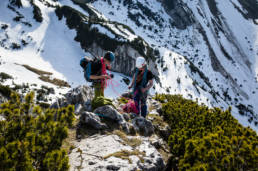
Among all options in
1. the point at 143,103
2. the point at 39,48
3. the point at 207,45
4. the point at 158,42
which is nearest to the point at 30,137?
the point at 143,103

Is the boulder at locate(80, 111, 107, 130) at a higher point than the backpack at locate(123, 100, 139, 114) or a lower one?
lower

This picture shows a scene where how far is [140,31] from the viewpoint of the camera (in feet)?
328

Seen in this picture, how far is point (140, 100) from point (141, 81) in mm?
936

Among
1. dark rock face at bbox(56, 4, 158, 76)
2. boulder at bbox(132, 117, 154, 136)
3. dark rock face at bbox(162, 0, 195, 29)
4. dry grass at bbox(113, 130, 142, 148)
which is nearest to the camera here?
dry grass at bbox(113, 130, 142, 148)

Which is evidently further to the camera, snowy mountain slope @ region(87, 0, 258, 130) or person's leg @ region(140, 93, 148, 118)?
snowy mountain slope @ region(87, 0, 258, 130)

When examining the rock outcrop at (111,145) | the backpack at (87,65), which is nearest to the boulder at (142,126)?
the rock outcrop at (111,145)

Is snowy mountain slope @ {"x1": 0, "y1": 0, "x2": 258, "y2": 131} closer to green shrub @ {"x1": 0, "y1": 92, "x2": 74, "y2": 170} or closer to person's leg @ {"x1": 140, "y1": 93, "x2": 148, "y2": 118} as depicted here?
person's leg @ {"x1": 140, "y1": 93, "x2": 148, "y2": 118}

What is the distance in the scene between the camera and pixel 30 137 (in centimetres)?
265

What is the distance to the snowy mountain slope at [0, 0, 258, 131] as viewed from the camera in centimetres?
5266

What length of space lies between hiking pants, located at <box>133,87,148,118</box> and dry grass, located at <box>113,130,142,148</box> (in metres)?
2.43

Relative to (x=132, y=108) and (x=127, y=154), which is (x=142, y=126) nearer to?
(x=132, y=108)

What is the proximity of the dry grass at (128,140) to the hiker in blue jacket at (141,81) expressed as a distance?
93.9 inches

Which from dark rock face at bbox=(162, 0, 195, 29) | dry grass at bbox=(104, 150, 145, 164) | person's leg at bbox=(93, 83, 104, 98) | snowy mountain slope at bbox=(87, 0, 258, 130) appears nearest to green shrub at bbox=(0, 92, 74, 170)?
dry grass at bbox=(104, 150, 145, 164)

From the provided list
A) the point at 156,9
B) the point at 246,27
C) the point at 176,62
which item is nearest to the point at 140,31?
the point at 176,62
